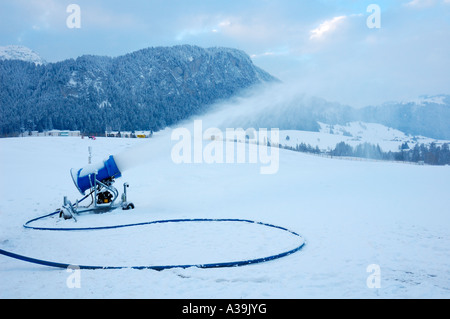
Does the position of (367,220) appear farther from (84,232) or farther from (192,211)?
(84,232)

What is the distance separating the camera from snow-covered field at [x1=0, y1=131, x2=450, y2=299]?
17.7 ft

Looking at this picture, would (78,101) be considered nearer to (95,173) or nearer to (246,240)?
(95,173)

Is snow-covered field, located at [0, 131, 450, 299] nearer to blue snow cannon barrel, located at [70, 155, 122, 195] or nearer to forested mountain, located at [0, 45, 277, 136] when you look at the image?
blue snow cannon barrel, located at [70, 155, 122, 195]

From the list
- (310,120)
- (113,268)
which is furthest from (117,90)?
(113,268)

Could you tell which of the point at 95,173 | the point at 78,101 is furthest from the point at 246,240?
the point at 78,101

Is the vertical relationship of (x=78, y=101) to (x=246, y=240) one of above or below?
above

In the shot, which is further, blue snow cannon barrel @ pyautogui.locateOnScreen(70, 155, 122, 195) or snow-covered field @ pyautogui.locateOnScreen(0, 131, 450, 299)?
blue snow cannon barrel @ pyautogui.locateOnScreen(70, 155, 122, 195)

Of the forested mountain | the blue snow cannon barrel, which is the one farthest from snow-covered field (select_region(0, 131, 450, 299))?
the forested mountain

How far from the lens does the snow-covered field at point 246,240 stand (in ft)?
17.7

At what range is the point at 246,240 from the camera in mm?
8672

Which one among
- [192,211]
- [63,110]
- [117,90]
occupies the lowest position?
[192,211]

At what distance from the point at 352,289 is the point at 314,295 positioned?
2.48ft
